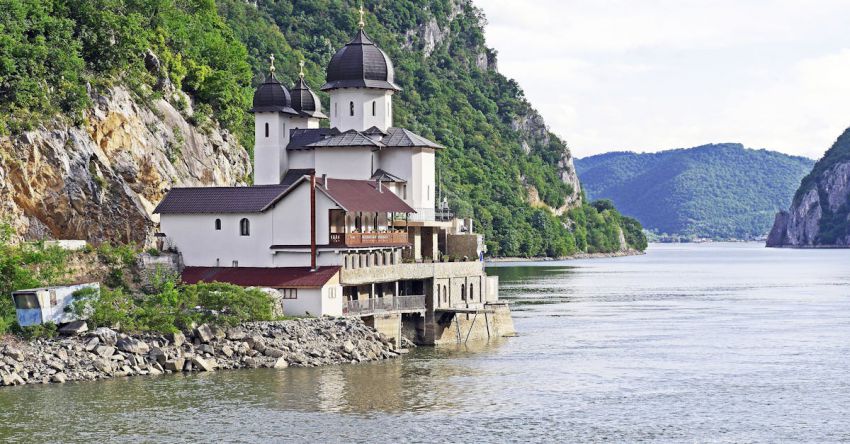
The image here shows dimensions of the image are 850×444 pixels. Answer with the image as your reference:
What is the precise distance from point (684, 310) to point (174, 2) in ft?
173

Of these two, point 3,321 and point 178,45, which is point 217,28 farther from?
point 3,321

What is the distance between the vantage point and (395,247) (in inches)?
3019

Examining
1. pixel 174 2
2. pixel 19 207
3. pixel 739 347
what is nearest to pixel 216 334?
pixel 19 207

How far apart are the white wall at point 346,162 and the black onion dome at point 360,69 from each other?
14.3 ft

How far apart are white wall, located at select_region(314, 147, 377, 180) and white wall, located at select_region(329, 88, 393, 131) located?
8.12ft

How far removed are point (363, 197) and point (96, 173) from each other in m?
18.3

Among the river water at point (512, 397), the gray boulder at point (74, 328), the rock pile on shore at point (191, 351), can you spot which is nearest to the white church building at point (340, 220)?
the rock pile on shore at point (191, 351)

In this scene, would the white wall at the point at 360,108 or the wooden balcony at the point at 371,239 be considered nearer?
the wooden balcony at the point at 371,239

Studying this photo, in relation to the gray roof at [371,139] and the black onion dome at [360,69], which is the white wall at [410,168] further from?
the black onion dome at [360,69]

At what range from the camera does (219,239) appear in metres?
73.9

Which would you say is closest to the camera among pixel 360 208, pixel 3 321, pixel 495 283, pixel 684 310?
pixel 3 321

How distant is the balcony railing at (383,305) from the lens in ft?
234

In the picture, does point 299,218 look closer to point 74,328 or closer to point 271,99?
point 74,328

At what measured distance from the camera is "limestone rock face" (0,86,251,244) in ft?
257
